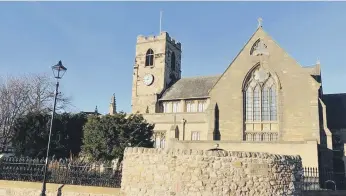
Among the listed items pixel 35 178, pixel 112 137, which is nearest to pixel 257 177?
pixel 35 178

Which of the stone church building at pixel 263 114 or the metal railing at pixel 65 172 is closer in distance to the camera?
the metal railing at pixel 65 172

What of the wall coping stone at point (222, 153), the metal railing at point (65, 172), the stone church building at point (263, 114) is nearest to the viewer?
the wall coping stone at point (222, 153)

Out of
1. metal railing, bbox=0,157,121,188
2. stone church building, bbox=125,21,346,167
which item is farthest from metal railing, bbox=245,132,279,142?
metal railing, bbox=0,157,121,188

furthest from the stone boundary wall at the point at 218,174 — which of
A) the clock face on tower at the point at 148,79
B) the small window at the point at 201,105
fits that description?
→ the clock face on tower at the point at 148,79

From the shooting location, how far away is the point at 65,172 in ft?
53.1

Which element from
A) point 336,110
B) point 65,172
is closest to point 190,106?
point 336,110

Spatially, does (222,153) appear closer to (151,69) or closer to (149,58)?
(151,69)

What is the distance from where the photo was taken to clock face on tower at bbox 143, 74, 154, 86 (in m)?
57.6

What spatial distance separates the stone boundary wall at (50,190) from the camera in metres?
14.4

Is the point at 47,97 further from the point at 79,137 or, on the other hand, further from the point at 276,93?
the point at 276,93

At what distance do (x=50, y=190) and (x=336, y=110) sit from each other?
36763mm

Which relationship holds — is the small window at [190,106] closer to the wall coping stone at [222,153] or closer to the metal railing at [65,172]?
the metal railing at [65,172]

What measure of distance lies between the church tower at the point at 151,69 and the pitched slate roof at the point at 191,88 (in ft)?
7.27

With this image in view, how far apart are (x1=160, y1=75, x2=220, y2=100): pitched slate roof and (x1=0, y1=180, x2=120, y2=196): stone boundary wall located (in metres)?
34.2
